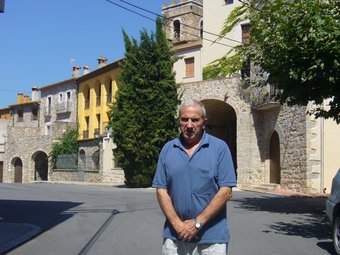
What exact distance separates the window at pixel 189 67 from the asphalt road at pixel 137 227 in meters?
21.6

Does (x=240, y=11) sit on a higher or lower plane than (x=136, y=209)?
higher

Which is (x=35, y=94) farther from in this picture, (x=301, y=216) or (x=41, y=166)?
(x=301, y=216)

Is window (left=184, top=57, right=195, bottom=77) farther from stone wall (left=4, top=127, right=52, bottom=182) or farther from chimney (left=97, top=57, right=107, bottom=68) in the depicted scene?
chimney (left=97, top=57, right=107, bottom=68)

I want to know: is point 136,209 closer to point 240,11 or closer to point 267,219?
point 267,219

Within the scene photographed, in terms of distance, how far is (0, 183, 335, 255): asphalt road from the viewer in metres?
8.12

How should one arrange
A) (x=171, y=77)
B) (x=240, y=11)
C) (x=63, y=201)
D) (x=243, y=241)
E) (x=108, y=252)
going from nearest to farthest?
1. (x=108, y=252)
2. (x=243, y=241)
3. (x=63, y=201)
4. (x=171, y=77)
5. (x=240, y=11)

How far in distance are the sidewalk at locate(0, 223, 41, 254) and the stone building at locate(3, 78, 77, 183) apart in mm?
32716

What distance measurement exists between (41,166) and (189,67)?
18577mm

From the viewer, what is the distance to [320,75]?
1095 centimetres

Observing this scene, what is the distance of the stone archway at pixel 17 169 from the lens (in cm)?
4769

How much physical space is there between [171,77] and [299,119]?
7652 millimetres

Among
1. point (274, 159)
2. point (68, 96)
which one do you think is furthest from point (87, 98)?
point (274, 159)

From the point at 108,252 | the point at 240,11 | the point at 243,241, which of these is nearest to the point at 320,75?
the point at 243,241

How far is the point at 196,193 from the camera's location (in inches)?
145
